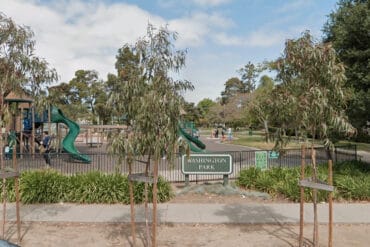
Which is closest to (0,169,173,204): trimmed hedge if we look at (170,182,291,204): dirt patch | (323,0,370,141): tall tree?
(170,182,291,204): dirt patch

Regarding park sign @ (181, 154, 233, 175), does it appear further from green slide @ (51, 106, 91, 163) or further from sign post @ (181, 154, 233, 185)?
green slide @ (51, 106, 91, 163)

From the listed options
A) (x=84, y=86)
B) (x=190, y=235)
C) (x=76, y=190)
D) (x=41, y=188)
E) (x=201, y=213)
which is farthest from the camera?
(x=84, y=86)

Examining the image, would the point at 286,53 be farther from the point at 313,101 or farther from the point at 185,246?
the point at 185,246

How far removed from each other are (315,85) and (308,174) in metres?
6.45

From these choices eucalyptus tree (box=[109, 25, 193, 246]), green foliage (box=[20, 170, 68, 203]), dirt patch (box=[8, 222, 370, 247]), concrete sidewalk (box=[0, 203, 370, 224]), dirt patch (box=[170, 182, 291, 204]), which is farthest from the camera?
dirt patch (box=[170, 182, 291, 204])

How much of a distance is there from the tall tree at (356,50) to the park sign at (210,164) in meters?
4.24

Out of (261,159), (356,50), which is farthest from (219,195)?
(356,50)

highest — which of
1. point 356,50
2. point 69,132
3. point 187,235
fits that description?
point 356,50

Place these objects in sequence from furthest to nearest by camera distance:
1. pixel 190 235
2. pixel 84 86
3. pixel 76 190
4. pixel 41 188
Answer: pixel 84 86, pixel 76 190, pixel 41 188, pixel 190 235

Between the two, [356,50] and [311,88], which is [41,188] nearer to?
[311,88]

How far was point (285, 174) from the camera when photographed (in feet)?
34.7

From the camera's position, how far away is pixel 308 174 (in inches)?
429

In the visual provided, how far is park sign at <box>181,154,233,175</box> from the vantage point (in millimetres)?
10539

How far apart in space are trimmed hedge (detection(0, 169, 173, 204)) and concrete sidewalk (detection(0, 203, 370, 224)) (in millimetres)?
259
